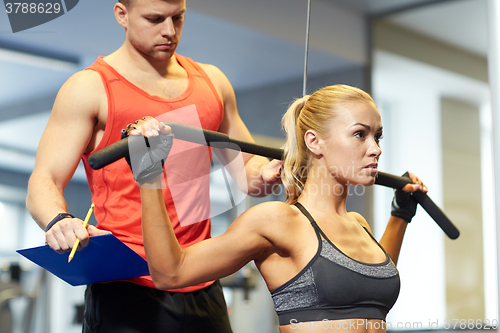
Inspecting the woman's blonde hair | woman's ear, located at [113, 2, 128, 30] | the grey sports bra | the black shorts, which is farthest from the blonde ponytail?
woman's ear, located at [113, 2, 128, 30]

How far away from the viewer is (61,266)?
3.40 feet

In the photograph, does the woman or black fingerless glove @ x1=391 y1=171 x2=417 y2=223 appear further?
black fingerless glove @ x1=391 y1=171 x2=417 y2=223

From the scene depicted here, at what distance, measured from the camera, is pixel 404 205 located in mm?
1445

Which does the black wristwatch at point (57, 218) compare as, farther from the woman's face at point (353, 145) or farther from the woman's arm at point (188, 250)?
the woman's face at point (353, 145)

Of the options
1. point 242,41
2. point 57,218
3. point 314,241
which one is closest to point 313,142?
point 314,241

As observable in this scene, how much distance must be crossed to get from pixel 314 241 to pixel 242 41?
2.50m

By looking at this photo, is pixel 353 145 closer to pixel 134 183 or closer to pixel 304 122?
pixel 304 122

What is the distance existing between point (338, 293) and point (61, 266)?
0.54m

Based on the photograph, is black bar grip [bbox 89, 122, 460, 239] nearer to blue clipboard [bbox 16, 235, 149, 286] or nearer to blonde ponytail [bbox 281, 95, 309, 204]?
blonde ponytail [bbox 281, 95, 309, 204]

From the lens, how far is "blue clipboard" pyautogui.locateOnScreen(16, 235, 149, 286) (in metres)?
0.94

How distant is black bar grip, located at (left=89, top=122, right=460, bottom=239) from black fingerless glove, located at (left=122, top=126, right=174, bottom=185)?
1 cm

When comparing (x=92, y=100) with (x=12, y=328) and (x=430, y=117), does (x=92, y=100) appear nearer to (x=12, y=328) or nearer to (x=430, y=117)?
(x=12, y=328)

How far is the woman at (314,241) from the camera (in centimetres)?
96

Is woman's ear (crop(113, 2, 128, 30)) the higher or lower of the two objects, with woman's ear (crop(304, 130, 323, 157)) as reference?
higher
